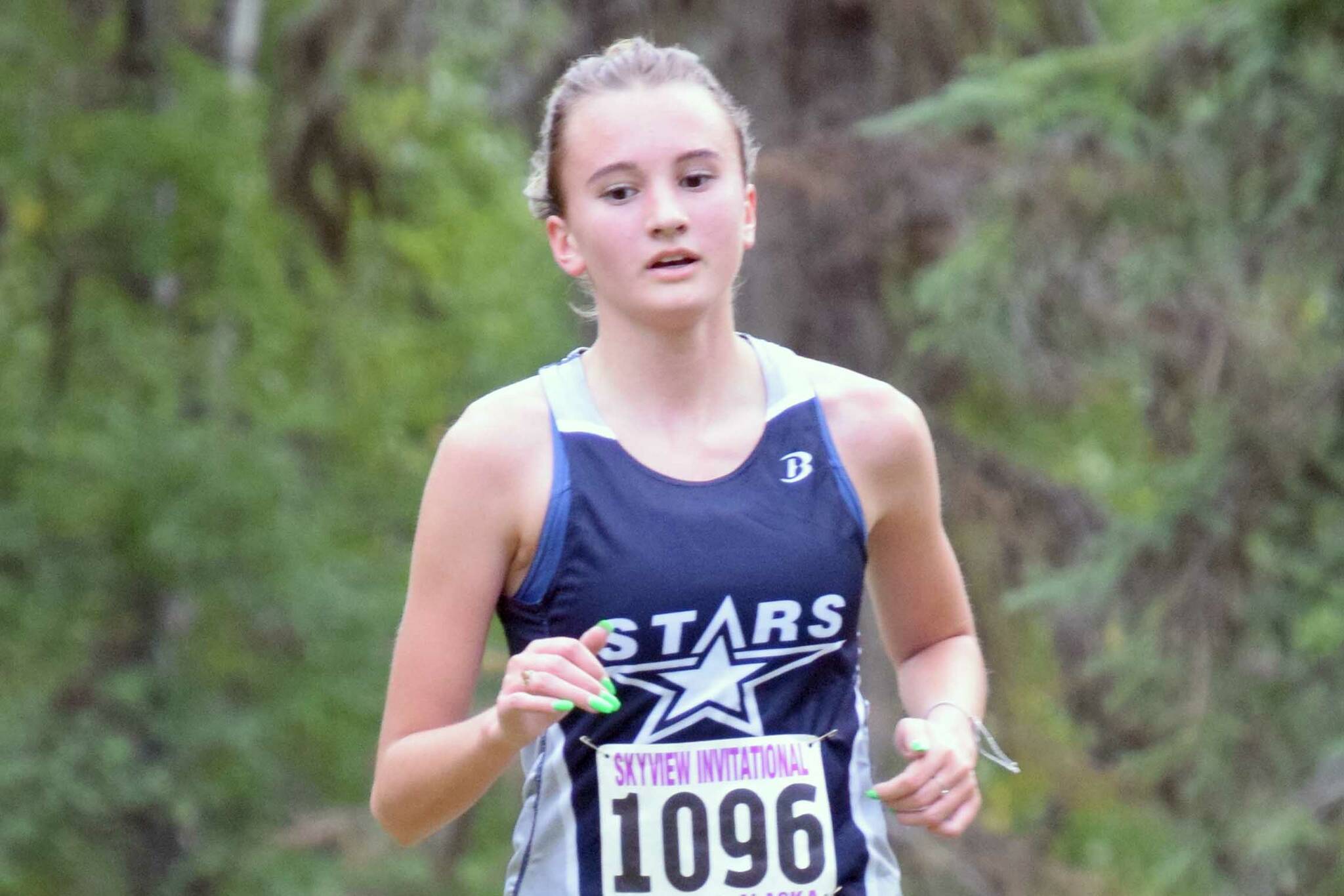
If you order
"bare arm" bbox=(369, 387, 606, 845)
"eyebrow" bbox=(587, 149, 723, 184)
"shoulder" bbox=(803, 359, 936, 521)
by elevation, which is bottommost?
"bare arm" bbox=(369, 387, 606, 845)

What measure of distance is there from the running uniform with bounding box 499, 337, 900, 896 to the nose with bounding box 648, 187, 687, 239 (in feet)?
0.77

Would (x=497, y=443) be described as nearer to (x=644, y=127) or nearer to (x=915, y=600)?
(x=644, y=127)

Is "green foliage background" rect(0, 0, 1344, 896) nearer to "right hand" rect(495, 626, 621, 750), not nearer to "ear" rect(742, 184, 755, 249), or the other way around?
"ear" rect(742, 184, 755, 249)

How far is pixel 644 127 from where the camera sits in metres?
2.30

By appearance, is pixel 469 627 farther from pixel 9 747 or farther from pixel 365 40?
pixel 9 747

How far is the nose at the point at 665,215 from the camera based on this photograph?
226cm

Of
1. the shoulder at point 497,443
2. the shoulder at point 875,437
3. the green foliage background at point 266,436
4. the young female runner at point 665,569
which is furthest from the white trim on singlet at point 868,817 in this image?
the green foliage background at point 266,436

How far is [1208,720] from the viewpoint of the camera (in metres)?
6.24

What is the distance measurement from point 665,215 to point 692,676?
53 centimetres

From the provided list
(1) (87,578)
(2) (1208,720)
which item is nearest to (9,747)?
(1) (87,578)

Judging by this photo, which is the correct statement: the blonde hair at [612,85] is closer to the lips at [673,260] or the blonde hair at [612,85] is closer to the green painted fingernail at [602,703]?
the lips at [673,260]

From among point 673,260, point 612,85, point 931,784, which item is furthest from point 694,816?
point 612,85

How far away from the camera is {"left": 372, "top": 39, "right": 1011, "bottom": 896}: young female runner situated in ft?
7.25

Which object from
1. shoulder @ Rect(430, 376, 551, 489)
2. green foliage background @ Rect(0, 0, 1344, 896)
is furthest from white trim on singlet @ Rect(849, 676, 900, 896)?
green foliage background @ Rect(0, 0, 1344, 896)
